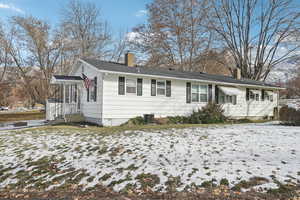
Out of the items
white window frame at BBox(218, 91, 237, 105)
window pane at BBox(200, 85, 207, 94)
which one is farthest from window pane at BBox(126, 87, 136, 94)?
white window frame at BBox(218, 91, 237, 105)

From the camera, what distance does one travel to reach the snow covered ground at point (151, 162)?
4.23 m

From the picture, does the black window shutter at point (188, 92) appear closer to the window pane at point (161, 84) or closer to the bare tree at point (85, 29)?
the window pane at point (161, 84)

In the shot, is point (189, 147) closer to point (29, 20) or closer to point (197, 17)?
point (197, 17)

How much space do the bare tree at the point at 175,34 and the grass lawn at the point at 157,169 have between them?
21.1m

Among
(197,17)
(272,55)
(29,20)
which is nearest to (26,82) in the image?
(29,20)

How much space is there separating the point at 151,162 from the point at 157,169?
18.1 inches

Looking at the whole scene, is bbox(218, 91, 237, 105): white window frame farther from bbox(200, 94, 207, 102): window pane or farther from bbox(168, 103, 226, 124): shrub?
bbox(168, 103, 226, 124): shrub

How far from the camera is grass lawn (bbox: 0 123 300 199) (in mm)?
3834

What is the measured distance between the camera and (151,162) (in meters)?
5.12

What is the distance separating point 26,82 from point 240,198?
93.3 ft

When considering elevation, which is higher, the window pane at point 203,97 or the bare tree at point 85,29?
the bare tree at point 85,29

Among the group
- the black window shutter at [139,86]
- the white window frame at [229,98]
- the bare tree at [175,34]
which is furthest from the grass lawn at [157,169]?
the bare tree at [175,34]

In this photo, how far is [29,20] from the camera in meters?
24.8

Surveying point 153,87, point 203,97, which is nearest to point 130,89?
point 153,87
